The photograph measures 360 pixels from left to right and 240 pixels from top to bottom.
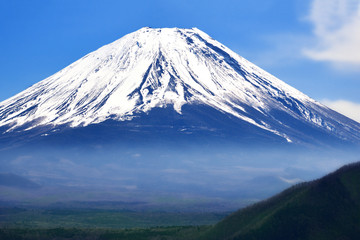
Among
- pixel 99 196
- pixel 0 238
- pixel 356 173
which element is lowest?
pixel 0 238

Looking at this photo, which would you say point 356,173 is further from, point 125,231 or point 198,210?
point 198,210

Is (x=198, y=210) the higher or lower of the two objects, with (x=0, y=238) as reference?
higher

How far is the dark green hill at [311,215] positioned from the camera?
183ft

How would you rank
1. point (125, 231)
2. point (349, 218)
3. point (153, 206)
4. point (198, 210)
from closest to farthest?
point (349, 218), point (125, 231), point (198, 210), point (153, 206)

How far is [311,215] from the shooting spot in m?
58.2

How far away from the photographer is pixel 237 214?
2643 inches

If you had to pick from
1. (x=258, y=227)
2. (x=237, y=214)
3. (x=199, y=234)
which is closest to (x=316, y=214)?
(x=258, y=227)

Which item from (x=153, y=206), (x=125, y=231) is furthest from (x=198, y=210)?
(x=125, y=231)

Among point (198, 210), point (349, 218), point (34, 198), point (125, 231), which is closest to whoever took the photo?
point (349, 218)

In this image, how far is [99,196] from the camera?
182 metres

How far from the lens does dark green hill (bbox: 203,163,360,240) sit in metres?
55.8

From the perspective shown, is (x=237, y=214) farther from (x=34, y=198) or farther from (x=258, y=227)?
(x=34, y=198)

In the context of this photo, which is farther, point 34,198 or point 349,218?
point 34,198

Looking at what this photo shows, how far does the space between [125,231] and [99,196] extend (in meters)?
108
